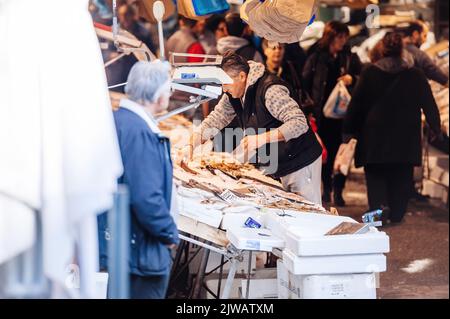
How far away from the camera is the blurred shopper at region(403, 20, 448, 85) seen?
25.2 ft

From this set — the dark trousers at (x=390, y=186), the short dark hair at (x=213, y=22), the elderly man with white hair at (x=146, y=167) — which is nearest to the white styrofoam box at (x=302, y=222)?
the elderly man with white hair at (x=146, y=167)

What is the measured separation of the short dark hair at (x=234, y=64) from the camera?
553 cm

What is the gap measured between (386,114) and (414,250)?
0.99 meters

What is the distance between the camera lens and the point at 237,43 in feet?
21.4

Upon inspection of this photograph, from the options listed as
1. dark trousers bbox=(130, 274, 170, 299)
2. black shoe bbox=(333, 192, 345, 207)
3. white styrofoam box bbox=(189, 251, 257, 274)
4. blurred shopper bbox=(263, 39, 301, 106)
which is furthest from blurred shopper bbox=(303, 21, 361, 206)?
dark trousers bbox=(130, 274, 170, 299)

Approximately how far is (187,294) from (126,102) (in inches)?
83.2

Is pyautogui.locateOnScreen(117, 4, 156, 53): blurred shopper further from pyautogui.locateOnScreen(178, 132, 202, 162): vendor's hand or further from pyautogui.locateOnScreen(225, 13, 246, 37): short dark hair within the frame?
pyautogui.locateOnScreen(178, 132, 202, 162): vendor's hand

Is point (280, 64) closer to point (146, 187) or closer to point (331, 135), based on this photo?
point (331, 135)

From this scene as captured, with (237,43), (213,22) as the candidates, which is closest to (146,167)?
(237,43)

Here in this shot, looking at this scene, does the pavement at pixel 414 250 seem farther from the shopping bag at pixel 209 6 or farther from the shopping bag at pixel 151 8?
the shopping bag at pixel 151 8

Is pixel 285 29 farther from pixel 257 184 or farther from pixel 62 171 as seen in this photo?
pixel 62 171

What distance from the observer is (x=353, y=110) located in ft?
24.2

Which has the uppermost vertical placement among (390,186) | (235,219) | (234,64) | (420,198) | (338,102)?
(234,64)
